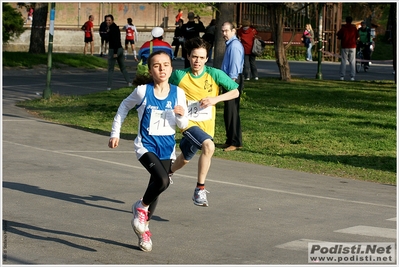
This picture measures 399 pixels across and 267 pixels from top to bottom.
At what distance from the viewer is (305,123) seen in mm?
17297

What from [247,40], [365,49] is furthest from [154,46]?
[365,49]

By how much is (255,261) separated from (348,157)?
23.5 ft

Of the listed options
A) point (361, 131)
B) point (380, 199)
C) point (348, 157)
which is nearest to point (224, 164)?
point (348, 157)

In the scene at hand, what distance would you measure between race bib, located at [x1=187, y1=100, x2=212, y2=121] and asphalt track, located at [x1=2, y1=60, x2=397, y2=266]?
953 mm

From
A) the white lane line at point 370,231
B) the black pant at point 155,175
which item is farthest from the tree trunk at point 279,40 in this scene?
the black pant at point 155,175

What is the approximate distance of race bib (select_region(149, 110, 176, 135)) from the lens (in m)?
7.52

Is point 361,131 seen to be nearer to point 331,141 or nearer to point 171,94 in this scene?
point 331,141

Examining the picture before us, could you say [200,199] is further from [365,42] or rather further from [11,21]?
[11,21]

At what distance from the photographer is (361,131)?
16.3 m

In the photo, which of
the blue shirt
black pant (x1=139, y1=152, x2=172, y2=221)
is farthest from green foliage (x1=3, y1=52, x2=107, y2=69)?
black pant (x1=139, y1=152, x2=172, y2=221)

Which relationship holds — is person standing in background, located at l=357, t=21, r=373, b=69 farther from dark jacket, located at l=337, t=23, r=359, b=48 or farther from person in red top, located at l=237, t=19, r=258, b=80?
person in red top, located at l=237, t=19, r=258, b=80

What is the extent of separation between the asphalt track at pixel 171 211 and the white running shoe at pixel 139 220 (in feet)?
→ 0.59

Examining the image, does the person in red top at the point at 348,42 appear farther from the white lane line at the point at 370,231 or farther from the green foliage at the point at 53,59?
the white lane line at the point at 370,231

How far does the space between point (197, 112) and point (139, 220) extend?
7.40 feet
